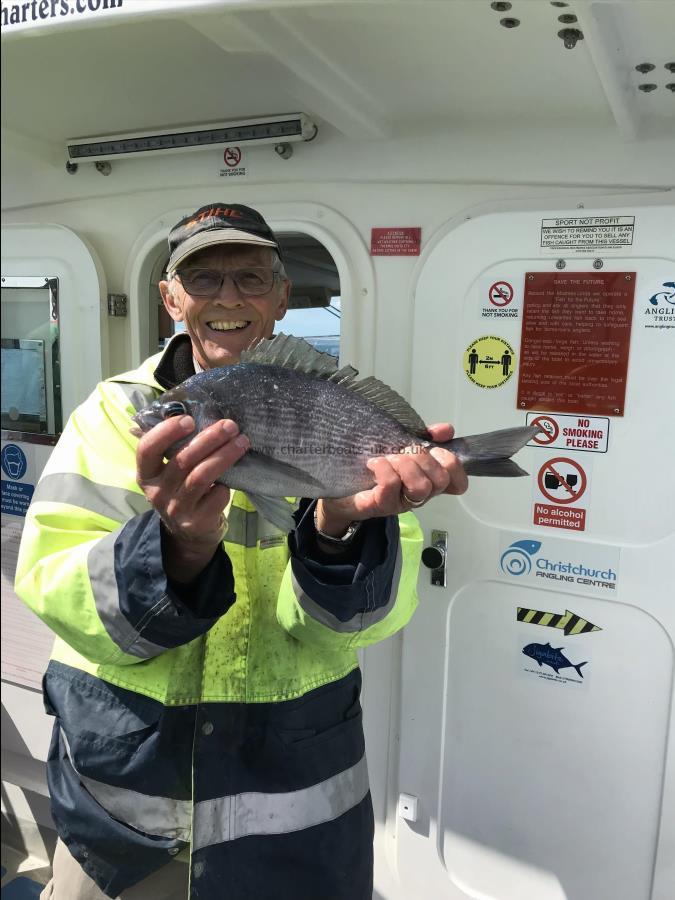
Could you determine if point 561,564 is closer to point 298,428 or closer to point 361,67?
point 298,428


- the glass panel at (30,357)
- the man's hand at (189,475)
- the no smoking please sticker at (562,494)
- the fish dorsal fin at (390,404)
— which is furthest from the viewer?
the glass panel at (30,357)

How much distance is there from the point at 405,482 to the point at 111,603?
698 mm

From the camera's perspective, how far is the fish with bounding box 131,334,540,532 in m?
1.43

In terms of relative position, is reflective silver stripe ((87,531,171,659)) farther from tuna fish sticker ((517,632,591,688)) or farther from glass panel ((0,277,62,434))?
glass panel ((0,277,62,434))

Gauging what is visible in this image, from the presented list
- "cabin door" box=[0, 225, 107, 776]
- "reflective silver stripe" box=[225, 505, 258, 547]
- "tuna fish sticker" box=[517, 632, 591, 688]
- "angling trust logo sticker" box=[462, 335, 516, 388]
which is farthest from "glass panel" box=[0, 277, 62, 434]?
"tuna fish sticker" box=[517, 632, 591, 688]

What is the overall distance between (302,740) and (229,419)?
2.98 feet

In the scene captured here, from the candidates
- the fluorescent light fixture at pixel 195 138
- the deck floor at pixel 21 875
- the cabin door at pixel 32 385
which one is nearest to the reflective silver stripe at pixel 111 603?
the fluorescent light fixture at pixel 195 138

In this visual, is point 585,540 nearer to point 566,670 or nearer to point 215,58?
point 566,670

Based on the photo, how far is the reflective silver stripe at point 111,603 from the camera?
1.47 m

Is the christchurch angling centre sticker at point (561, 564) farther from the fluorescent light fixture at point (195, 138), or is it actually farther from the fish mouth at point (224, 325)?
the fluorescent light fixture at point (195, 138)

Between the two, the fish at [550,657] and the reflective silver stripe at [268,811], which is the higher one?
the fish at [550,657]

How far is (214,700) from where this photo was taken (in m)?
1.71

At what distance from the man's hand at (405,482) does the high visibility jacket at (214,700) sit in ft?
0.42

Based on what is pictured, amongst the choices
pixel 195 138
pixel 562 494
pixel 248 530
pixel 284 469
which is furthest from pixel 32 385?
pixel 562 494
